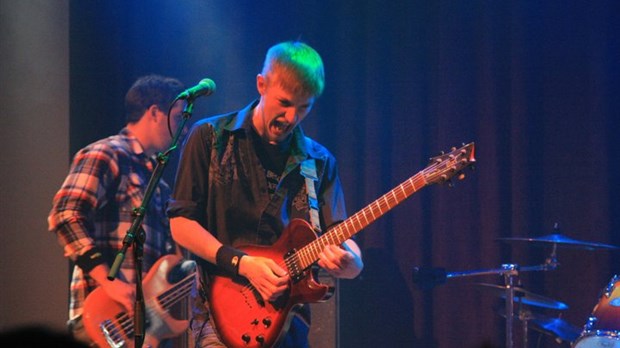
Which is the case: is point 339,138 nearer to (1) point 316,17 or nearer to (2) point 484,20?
(1) point 316,17

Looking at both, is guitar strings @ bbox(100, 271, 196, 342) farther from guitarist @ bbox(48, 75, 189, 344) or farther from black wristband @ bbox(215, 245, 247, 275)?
black wristband @ bbox(215, 245, 247, 275)

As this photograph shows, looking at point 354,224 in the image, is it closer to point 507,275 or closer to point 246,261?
point 246,261

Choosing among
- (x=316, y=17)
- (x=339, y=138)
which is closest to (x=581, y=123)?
(x=339, y=138)

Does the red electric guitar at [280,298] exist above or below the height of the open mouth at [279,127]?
below

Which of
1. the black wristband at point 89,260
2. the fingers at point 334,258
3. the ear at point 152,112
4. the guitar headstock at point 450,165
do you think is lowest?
the black wristband at point 89,260

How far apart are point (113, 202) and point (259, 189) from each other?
1540 mm

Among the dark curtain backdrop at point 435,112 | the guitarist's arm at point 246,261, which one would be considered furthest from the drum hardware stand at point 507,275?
the guitarist's arm at point 246,261

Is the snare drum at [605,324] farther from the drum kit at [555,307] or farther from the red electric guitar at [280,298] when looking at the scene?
the red electric guitar at [280,298]

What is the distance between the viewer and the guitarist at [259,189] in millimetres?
3037

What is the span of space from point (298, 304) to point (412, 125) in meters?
2.49

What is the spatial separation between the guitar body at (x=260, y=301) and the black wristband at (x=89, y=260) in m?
1.31

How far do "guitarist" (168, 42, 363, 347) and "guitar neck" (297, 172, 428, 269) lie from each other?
0.05 m

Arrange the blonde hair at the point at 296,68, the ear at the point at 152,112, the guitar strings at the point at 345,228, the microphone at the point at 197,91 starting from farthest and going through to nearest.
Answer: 1. the ear at the point at 152,112
2. the blonde hair at the point at 296,68
3. the guitar strings at the point at 345,228
4. the microphone at the point at 197,91

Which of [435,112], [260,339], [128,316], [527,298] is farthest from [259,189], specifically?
[435,112]
